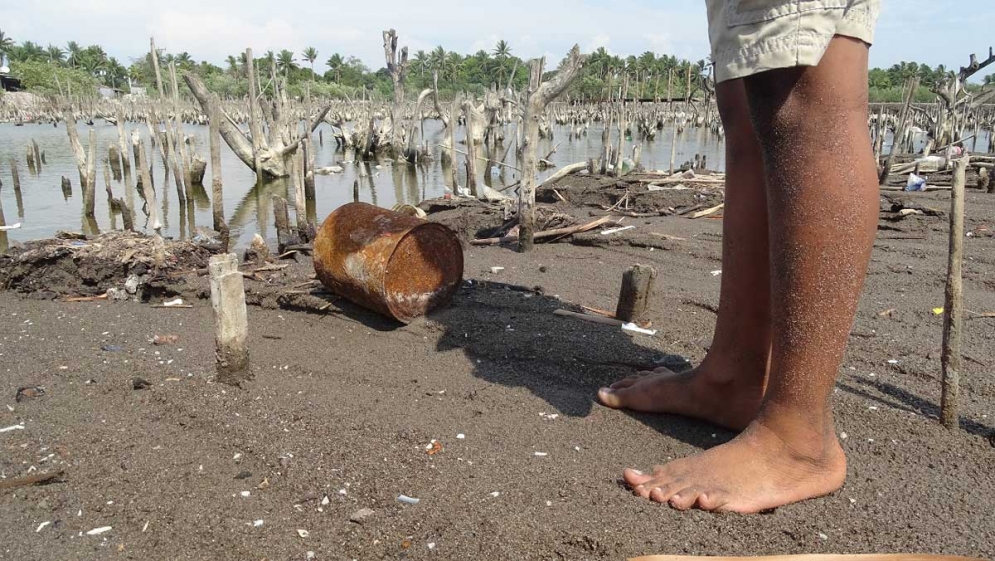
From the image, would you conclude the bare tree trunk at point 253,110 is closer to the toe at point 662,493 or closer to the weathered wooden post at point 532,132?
the weathered wooden post at point 532,132

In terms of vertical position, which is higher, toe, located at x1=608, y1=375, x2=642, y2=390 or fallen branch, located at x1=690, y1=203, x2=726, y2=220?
fallen branch, located at x1=690, y1=203, x2=726, y2=220

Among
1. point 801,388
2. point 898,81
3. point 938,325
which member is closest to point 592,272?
point 938,325

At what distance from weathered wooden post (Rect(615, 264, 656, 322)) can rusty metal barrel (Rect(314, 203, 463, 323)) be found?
45.9 inches

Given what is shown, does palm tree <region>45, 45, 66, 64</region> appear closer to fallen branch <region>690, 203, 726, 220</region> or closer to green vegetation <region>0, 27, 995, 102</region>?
green vegetation <region>0, 27, 995, 102</region>

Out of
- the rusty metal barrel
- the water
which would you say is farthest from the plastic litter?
the rusty metal barrel

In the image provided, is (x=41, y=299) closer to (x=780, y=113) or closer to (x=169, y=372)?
(x=169, y=372)

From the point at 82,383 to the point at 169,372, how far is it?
1.33 feet

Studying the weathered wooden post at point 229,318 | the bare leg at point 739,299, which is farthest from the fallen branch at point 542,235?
the bare leg at point 739,299

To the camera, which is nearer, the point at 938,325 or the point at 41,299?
the point at 938,325

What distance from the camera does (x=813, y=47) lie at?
1.68 meters

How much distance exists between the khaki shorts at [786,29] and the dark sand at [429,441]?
1306mm

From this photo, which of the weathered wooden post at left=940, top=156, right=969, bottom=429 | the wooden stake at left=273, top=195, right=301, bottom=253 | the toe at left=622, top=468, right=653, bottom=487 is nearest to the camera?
the toe at left=622, top=468, right=653, bottom=487

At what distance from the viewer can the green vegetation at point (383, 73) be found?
61062 millimetres

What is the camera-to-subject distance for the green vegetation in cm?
6106
